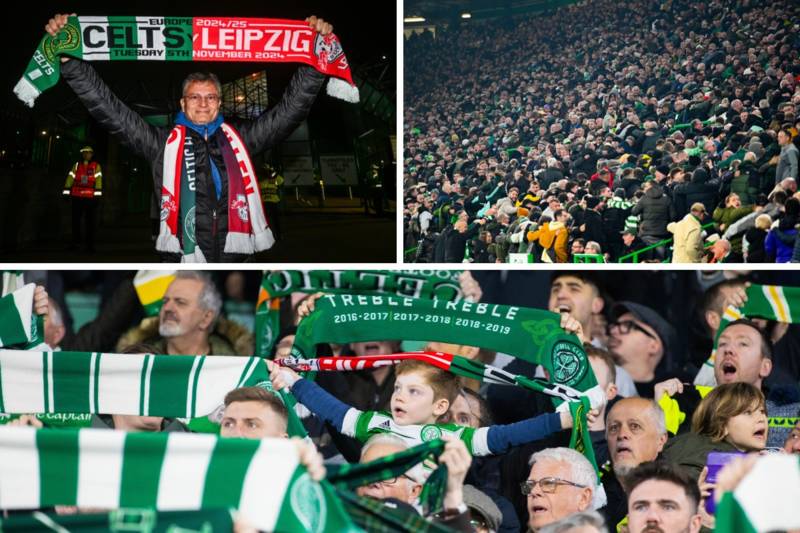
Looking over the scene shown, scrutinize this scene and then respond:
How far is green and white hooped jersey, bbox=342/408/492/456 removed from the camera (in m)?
5.93

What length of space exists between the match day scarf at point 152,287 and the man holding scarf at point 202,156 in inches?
42.9

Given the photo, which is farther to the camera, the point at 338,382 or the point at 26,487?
the point at 338,382

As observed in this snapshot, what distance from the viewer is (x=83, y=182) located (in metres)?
9.32

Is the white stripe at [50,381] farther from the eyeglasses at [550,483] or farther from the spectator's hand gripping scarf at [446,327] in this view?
the eyeglasses at [550,483]

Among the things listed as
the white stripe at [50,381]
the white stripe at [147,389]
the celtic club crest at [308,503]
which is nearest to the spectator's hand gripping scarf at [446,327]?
the white stripe at [147,389]

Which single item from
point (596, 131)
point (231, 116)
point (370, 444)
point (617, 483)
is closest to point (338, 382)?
point (370, 444)

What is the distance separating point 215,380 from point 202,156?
333cm

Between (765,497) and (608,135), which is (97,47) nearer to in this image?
(608,135)

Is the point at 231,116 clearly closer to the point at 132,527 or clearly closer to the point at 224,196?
the point at 224,196

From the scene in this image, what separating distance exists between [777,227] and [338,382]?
431 centimetres

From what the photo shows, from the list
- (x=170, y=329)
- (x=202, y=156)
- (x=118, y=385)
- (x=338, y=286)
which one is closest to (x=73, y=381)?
(x=118, y=385)

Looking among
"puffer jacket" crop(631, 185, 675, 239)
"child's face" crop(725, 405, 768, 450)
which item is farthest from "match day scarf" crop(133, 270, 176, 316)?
"puffer jacket" crop(631, 185, 675, 239)

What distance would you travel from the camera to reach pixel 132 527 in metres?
3.63

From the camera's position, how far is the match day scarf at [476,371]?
6.01 metres
